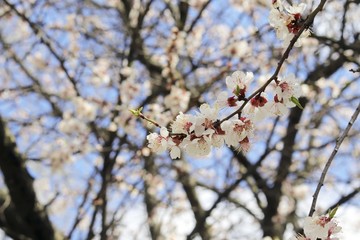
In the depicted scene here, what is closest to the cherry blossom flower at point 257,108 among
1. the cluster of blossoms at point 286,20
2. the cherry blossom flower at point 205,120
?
the cherry blossom flower at point 205,120

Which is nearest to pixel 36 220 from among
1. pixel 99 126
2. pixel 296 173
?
pixel 99 126

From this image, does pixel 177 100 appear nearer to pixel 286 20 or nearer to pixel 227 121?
pixel 286 20

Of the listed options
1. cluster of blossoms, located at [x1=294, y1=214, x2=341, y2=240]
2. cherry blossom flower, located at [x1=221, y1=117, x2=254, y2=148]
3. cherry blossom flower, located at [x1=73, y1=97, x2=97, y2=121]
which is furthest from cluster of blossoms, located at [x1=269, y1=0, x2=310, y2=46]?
cherry blossom flower, located at [x1=73, y1=97, x2=97, y2=121]

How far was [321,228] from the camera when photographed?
1.44 metres

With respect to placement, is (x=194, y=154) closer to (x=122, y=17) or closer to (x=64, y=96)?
(x=64, y=96)

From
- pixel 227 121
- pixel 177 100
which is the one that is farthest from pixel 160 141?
pixel 177 100

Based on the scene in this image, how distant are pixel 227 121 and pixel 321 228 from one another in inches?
15.6

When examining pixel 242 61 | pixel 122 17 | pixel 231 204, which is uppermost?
pixel 122 17

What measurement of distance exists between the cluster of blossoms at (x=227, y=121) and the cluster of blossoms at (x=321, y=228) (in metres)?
0.31

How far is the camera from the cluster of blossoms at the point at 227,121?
1.51 metres

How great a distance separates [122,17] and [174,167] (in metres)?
1.57

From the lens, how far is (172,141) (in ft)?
5.08

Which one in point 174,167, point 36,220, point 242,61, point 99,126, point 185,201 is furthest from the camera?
point 185,201

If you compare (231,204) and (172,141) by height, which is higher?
(231,204)
